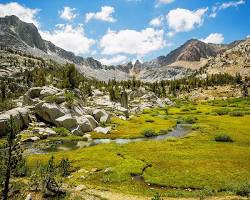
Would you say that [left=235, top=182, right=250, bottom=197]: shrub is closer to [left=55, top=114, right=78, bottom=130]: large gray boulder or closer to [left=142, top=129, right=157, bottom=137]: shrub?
[left=142, top=129, right=157, bottom=137]: shrub

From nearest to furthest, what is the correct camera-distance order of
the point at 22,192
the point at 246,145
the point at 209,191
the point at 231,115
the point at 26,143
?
the point at 22,192 < the point at 209,191 < the point at 246,145 < the point at 26,143 < the point at 231,115

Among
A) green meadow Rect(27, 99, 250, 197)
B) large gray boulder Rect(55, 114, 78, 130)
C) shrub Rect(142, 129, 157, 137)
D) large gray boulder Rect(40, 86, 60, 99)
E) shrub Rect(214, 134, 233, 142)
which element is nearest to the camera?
green meadow Rect(27, 99, 250, 197)

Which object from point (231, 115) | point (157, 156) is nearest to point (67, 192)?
point (157, 156)

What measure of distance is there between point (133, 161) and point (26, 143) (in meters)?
41.4

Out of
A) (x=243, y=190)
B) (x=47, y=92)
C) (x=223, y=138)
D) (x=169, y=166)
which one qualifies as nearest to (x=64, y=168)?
(x=169, y=166)

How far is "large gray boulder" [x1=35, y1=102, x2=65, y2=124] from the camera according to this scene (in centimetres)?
Result: 11938

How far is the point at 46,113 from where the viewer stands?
120m

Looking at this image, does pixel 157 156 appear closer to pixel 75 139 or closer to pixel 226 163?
pixel 226 163

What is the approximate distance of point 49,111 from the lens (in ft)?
392

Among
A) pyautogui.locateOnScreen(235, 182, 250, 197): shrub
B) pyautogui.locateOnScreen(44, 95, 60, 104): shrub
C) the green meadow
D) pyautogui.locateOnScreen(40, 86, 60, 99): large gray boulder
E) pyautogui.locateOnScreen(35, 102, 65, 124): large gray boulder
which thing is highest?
pyautogui.locateOnScreen(40, 86, 60, 99): large gray boulder

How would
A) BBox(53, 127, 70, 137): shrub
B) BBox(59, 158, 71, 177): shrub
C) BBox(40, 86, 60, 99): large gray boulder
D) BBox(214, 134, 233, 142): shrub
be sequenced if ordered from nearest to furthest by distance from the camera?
1. BBox(59, 158, 71, 177): shrub
2. BBox(214, 134, 233, 142): shrub
3. BBox(53, 127, 70, 137): shrub
4. BBox(40, 86, 60, 99): large gray boulder

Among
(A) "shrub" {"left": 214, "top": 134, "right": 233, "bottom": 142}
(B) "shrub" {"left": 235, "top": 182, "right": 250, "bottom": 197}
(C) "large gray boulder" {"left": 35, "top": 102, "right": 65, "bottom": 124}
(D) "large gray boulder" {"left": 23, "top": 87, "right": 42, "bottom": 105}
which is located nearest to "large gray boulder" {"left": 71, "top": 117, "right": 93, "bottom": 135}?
(C) "large gray boulder" {"left": 35, "top": 102, "right": 65, "bottom": 124}

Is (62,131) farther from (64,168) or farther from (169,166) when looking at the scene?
(169,166)

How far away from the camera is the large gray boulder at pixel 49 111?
119375 millimetres
